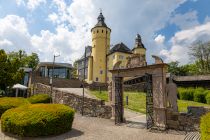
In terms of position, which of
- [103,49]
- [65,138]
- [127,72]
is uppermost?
[103,49]

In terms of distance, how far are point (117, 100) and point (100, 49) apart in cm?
3485

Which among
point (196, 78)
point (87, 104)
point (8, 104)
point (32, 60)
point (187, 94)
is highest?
point (32, 60)

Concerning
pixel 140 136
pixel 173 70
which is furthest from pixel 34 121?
pixel 173 70

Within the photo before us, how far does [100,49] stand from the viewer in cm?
4853

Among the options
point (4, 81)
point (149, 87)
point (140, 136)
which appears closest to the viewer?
point (140, 136)

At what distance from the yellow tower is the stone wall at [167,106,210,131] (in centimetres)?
3695

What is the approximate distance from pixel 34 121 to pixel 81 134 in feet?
8.81

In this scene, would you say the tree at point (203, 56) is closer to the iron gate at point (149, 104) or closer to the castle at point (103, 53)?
the castle at point (103, 53)

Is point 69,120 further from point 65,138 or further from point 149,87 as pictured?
point 149,87

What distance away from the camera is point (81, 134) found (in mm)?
11219

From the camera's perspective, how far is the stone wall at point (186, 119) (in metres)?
11.3

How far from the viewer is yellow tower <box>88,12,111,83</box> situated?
47.8m

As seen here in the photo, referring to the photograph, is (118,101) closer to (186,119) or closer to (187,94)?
(186,119)

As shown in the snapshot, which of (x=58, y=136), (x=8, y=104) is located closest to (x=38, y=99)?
(x=8, y=104)
